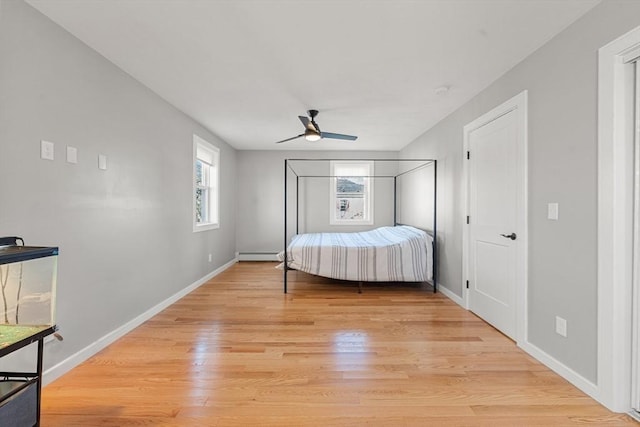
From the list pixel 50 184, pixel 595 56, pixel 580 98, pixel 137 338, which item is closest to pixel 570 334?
pixel 580 98

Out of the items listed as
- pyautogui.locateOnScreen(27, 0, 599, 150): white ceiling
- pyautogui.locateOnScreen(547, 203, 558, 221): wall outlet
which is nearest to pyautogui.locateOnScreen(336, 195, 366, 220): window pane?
pyautogui.locateOnScreen(27, 0, 599, 150): white ceiling

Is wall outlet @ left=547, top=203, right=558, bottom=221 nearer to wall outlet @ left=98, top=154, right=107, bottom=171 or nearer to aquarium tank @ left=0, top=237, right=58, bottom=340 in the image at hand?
aquarium tank @ left=0, top=237, right=58, bottom=340

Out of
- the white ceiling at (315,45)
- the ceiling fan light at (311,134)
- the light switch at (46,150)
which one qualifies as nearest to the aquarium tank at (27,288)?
the light switch at (46,150)

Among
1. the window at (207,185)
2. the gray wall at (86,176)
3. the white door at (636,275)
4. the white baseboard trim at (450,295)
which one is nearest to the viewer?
the white door at (636,275)

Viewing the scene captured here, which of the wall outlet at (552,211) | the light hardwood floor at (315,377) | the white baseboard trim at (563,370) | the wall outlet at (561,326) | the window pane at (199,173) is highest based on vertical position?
the window pane at (199,173)

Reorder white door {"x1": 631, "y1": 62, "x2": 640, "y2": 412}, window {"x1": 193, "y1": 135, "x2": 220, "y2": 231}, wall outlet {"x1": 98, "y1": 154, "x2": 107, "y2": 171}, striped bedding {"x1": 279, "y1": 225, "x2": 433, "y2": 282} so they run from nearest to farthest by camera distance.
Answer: white door {"x1": 631, "y1": 62, "x2": 640, "y2": 412} → wall outlet {"x1": 98, "y1": 154, "x2": 107, "y2": 171} → striped bedding {"x1": 279, "y1": 225, "x2": 433, "y2": 282} → window {"x1": 193, "y1": 135, "x2": 220, "y2": 231}

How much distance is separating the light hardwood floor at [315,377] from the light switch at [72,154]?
1.45 m

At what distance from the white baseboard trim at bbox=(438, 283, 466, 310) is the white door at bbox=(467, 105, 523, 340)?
0.19 meters

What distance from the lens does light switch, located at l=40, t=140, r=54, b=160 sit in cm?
191

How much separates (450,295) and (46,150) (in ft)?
13.4

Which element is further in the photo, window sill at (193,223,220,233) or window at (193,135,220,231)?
window at (193,135,220,231)

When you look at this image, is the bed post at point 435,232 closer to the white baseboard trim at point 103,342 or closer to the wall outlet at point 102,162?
the white baseboard trim at point 103,342

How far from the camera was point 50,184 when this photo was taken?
1.96 meters

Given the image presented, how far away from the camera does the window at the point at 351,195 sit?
21.2 feet
